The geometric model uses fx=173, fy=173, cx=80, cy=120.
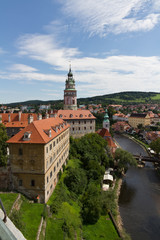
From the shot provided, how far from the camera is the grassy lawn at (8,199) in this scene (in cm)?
2140

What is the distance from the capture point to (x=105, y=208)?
31.2 meters

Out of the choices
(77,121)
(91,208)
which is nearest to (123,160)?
(77,121)

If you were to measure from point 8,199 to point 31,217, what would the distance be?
4.05m

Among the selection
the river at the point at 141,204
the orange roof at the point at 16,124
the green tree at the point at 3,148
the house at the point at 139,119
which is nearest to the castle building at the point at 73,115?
the orange roof at the point at 16,124

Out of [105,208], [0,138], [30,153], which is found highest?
[0,138]

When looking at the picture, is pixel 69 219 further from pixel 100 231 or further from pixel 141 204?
pixel 141 204

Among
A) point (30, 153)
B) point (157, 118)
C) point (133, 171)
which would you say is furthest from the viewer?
point (157, 118)

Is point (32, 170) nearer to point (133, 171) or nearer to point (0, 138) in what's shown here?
point (0, 138)

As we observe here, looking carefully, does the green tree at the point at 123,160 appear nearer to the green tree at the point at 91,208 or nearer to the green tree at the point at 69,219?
the green tree at the point at 91,208

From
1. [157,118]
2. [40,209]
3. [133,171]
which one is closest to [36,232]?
[40,209]

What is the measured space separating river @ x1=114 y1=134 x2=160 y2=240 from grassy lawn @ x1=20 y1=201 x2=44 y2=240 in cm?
1568

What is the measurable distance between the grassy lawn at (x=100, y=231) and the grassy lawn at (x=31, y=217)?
24.8ft

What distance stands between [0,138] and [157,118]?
420ft

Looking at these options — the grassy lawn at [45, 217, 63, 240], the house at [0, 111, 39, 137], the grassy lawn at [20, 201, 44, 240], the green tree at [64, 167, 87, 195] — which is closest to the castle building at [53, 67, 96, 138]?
the house at [0, 111, 39, 137]
